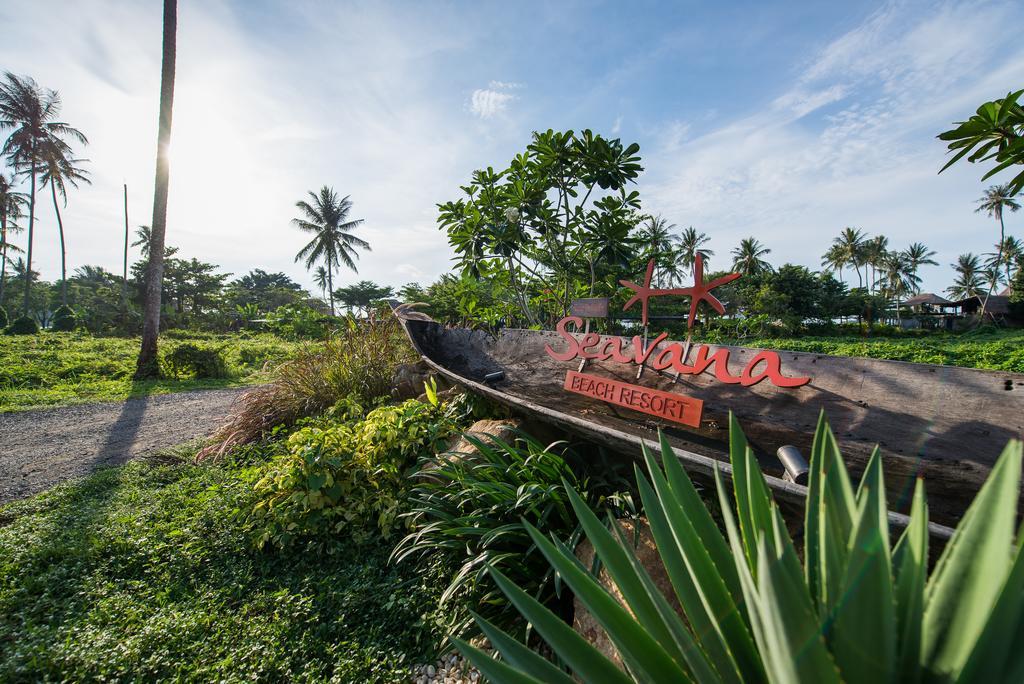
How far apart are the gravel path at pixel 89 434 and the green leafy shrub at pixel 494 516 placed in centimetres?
457

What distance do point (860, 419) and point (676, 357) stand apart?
1213 mm

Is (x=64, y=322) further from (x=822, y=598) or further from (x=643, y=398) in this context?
(x=822, y=598)

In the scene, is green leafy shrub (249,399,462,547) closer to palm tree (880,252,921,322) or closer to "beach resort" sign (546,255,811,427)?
"beach resort" sign (546,255,811,427)

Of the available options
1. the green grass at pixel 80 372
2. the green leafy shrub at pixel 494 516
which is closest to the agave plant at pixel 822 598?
the green leafy shrub at pixel 494 516

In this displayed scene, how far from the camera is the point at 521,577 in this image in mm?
2590

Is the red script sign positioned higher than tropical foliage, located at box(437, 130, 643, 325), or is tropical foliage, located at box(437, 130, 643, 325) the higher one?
tropical foliage, located at box(437, 130, 643, 325)

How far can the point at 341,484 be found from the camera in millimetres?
3449

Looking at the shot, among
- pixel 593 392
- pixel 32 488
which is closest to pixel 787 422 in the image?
pixel 593 392

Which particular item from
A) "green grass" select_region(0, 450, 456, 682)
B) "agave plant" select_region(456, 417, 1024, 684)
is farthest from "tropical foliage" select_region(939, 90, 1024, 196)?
"green grass" select_region(0, 450, 456, 682)

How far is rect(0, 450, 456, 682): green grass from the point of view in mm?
2160

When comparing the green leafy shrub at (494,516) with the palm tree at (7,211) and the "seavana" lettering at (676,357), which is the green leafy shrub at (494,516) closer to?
the "seavana" lettering at (676,357)

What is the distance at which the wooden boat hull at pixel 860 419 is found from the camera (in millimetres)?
2041

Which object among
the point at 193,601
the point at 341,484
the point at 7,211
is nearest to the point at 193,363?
the point at 341,484

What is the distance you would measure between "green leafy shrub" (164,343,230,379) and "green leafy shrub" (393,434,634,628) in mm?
11923
